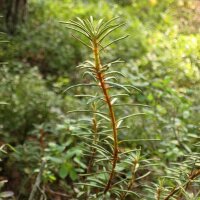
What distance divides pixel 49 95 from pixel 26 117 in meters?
0.29

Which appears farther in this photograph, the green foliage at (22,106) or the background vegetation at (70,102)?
the green foliage at (22,106)

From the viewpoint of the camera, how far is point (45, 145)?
7.87 feet

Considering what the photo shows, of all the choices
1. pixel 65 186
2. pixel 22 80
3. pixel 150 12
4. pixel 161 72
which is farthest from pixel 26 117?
pixel 150 12

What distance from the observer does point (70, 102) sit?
2906 millimetres

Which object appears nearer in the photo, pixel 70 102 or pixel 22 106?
pixel 22 106

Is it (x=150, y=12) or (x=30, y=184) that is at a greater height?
(x=150, y=12)

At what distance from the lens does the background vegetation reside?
206 cm

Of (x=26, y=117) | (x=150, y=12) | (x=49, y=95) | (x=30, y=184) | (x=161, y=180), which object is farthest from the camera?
(x=150, y=12)

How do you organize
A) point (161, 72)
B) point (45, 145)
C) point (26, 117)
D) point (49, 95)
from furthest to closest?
point (161, 72) < point (49, 95) < point (26, 117) < point (45, 145)

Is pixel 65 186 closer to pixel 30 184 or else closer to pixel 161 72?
pixel 30 184

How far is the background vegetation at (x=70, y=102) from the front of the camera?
81.2 inches

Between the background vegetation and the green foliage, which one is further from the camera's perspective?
the green foliage

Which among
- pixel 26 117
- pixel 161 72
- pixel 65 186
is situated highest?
pixel 161 72

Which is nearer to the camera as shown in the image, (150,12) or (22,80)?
(22,80)
